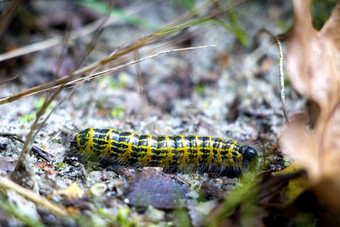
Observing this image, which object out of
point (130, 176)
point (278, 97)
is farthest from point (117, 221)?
point (278, 97)

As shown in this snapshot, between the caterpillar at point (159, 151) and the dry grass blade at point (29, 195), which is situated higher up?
the caterpillar at point (159, 151)

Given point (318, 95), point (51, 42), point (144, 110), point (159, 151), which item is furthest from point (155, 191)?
point (51, 42)

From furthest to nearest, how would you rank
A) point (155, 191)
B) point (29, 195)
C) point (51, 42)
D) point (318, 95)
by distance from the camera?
point (51, 42), point (155, 191), point (318, 95), point (29, 195)

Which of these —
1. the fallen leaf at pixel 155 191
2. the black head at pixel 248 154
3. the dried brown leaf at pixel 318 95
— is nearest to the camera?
the dried brown leaf at pixel 318 95

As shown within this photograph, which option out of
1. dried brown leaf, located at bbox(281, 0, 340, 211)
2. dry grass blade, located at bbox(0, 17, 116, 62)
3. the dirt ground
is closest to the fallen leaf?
the dirt ground

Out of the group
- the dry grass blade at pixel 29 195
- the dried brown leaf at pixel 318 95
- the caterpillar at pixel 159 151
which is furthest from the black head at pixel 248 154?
the dry grass blade at pixel 29 195

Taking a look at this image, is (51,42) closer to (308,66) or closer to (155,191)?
(155,191)

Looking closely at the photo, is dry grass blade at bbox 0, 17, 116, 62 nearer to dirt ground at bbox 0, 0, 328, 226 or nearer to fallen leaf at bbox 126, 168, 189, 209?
dirt ground at bbox 0, 0, 328, 226

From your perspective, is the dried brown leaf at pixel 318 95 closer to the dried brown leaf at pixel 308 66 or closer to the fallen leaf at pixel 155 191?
the dried brown leaf at pixel 308 66

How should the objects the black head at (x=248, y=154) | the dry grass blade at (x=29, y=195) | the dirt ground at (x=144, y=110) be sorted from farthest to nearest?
the black head at (x=248, y=154) < the dirt ground at (x=144, y=110) < the dry grass blade at (x=29, y=195)
